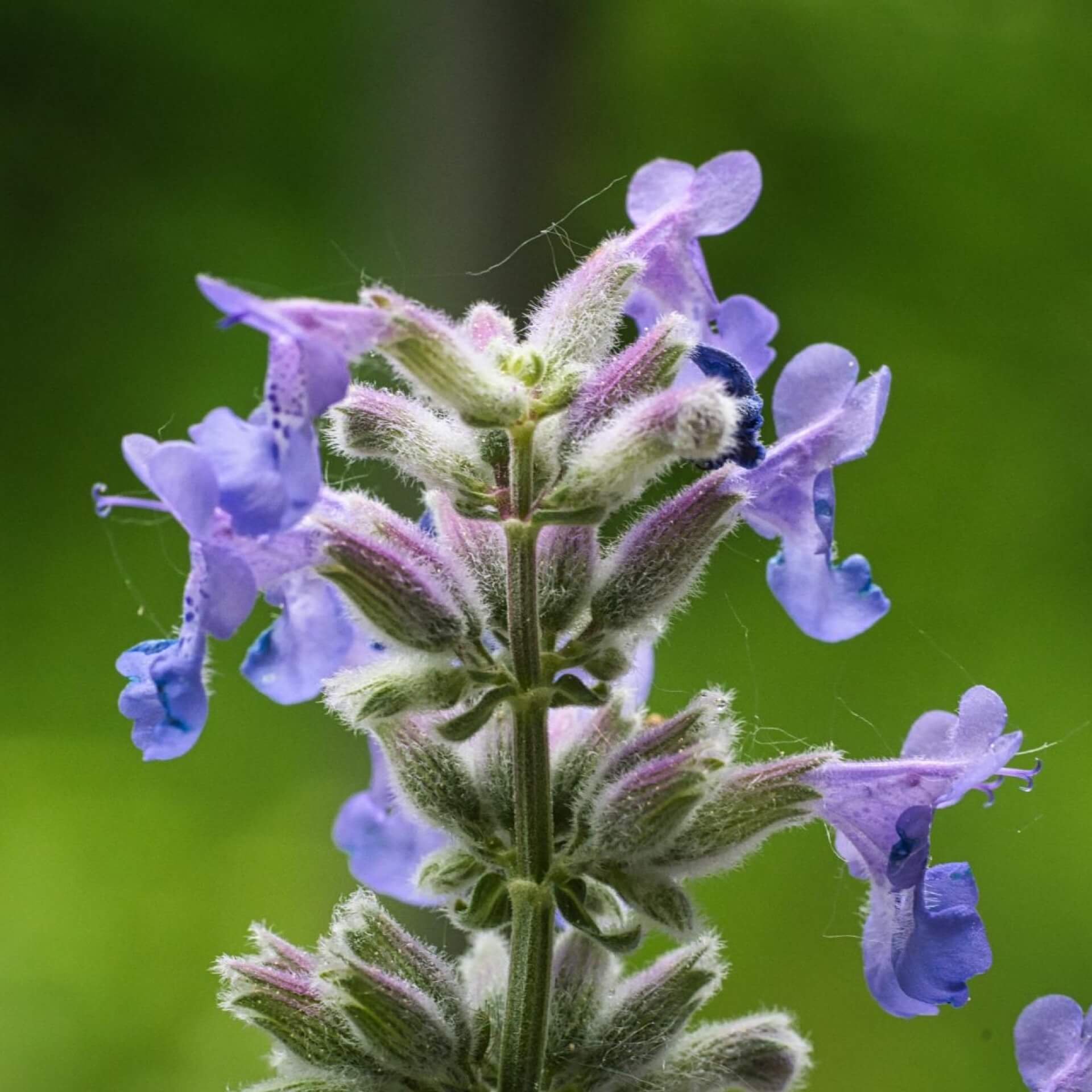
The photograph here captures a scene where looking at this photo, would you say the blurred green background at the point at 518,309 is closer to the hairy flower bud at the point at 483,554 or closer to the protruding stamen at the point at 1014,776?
the protruding stamen at the point at 1014,776

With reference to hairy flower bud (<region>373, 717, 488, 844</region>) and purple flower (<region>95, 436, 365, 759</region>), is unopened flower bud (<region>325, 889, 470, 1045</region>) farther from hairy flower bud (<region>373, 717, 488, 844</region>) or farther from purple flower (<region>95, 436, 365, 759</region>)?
purple flower (<region>95, 436, 365, 759</region>)

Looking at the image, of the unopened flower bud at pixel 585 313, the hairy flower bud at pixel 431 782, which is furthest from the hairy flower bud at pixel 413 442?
the hairy flower bud at pixel 431 782

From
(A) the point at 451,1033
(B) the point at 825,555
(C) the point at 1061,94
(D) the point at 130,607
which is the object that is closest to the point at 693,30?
(C) the point at 1061,94

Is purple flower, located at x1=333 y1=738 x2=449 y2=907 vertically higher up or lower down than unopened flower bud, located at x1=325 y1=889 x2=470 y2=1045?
higher up

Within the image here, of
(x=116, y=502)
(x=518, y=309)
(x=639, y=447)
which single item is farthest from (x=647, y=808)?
(x=518, y=309)

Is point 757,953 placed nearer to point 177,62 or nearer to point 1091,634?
point 1091,634

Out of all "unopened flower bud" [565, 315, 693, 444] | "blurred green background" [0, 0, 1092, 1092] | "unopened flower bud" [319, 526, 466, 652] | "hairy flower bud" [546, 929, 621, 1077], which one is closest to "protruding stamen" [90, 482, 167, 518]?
"unopened flower bud" [319, 526, 466, 652]
